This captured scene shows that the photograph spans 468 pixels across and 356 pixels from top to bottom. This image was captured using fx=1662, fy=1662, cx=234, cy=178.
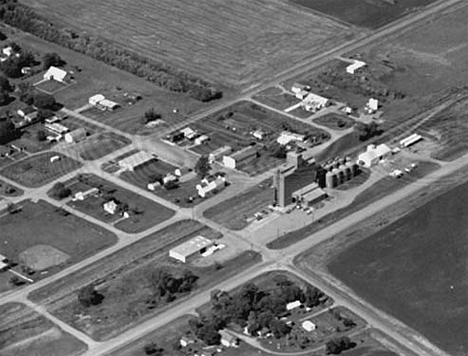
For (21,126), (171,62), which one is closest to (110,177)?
(21,126)

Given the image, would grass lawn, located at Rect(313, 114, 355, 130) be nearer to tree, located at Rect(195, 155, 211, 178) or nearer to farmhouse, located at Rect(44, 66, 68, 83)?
tree, located at Rect(195, 155, 211, 178)

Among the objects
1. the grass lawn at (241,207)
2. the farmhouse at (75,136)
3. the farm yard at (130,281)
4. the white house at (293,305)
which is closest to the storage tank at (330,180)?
the grass lawn at (241,207)

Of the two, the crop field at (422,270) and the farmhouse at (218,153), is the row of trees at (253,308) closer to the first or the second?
the crop field at (422,270)

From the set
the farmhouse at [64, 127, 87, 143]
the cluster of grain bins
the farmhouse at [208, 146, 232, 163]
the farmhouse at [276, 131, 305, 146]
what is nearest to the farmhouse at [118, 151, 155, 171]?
the farmhouse at [208, 146, 232, 163]

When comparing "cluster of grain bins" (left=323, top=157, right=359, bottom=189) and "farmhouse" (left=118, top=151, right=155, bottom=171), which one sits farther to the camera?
"farmhouse" (left=118, top=151, right=155, bottom=171)

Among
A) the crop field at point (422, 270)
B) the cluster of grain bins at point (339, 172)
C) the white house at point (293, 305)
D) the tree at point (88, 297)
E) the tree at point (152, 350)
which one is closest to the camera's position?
the tree at point (152, 350)

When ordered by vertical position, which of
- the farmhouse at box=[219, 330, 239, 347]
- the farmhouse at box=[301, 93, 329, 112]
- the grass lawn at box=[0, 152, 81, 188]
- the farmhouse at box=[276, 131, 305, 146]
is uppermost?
the farmhouse at box=[301, 93, 329, 112]

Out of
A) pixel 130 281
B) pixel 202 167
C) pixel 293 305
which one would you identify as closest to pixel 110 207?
pixel 202 167
